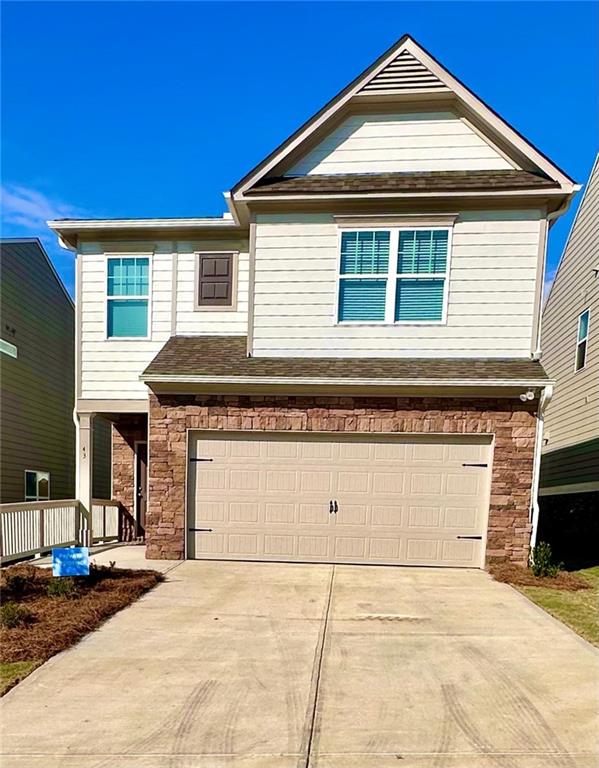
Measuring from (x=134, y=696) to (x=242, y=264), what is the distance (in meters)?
7.48

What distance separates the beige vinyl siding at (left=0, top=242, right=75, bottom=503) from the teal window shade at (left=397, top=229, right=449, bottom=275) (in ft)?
33.9

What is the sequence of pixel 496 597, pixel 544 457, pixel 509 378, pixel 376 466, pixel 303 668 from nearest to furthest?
pixel 303 668
pixel 496 597
pixel 509 378
pixel 376 466
pixel 544 457

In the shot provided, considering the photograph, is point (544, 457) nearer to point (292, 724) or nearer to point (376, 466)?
point (376, 466)

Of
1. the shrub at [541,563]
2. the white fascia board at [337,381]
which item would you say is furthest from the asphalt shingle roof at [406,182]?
the shrub at [541,563]

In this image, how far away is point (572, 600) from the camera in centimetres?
620

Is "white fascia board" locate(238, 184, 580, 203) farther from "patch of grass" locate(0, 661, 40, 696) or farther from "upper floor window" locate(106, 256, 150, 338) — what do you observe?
"patch of grass" locate(0, 661, 40, 696)

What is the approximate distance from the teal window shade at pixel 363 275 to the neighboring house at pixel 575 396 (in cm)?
645

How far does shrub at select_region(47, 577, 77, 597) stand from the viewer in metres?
5.71

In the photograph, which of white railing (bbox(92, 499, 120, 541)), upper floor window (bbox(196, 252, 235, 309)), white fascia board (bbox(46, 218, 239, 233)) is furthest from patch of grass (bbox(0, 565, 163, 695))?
white fascia board (bbox(46, 218, 239, 233))

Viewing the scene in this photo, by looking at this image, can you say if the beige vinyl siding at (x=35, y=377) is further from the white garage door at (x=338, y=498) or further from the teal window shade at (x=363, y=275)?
the teal window shade at (x=363, y=275)

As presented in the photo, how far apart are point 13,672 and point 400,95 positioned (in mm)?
9926

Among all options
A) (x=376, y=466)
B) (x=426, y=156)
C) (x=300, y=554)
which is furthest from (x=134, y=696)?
(x=426, y=156)

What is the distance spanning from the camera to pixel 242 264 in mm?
9234

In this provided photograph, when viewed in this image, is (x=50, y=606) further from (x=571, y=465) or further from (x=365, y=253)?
(x=571, y=465)
